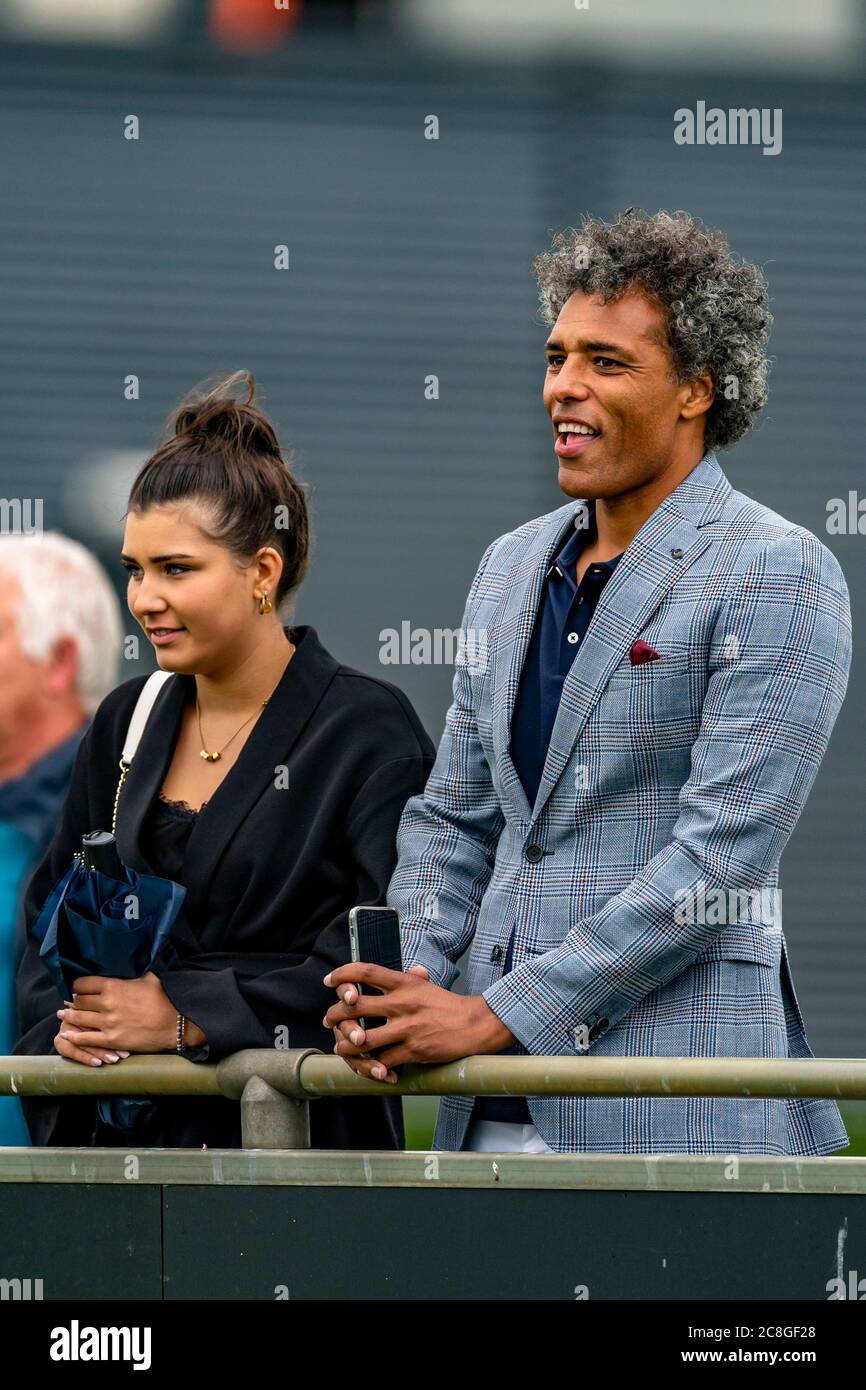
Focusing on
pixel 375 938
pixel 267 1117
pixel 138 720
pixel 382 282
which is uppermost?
pixel 382 282

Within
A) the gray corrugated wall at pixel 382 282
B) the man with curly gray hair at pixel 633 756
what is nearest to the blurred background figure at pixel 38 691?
the gray corrugated wall at pixel 382 282

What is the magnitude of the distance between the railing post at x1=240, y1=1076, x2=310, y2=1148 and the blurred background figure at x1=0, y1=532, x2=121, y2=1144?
1235mm

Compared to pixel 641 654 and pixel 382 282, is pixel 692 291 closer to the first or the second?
pixel 641 654

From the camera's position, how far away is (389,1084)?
2.33 m

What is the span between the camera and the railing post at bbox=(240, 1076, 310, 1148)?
238 centimetres

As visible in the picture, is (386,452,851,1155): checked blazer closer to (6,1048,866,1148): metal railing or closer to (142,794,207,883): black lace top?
(6,1048,866,1148): metal railing

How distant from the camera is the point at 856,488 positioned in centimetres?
456

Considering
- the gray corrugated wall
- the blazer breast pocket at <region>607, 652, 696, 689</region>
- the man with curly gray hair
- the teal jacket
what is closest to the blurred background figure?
the teal jacket

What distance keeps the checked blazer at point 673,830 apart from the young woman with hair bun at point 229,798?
150 millimetres

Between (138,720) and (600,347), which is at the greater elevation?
(600,347)

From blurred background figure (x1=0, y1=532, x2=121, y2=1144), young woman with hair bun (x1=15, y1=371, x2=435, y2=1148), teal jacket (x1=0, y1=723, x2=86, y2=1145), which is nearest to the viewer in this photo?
young woman with hair bun (x1=15, y1=371, x2=435, y2=1148)

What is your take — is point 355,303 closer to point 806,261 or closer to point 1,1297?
point 806,261

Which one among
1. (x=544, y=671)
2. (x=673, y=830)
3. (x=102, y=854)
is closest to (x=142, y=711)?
(x=102, y=854)

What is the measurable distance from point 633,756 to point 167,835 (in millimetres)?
654
